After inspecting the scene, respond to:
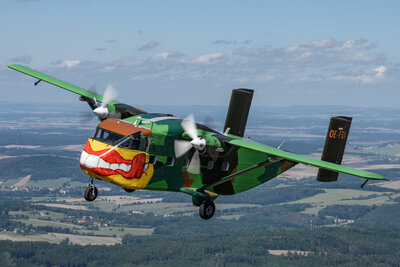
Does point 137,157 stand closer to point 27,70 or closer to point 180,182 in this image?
point 180,182

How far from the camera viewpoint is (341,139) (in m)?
51.6

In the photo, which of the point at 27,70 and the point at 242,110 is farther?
the point at 27,70

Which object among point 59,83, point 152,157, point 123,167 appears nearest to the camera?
point 123,167

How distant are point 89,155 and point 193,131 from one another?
25.3ft

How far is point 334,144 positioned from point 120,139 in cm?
2169

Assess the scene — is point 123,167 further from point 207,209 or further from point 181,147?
point 207,209

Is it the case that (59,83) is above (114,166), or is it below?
above

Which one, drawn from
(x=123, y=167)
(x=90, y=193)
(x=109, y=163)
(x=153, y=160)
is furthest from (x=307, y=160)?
(x=90, y=193)

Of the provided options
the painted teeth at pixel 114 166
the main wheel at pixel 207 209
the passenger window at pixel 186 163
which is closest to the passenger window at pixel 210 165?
the passenger window at pixel 186 163

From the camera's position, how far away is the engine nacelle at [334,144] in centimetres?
5097

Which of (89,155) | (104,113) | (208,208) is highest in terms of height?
(104,113)

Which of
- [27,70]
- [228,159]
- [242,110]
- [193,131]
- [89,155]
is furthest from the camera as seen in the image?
[27,70]

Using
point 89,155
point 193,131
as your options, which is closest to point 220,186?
point 193,131

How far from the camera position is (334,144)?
51.3 meters
